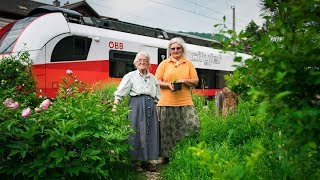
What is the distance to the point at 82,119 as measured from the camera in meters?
3.35

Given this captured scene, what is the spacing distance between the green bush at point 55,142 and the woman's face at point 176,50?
5.67 ft

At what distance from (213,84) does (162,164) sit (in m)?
11.0

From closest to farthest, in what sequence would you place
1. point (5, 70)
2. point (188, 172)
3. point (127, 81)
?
point (188, 172) → point (127, 81) → point (5, 70)

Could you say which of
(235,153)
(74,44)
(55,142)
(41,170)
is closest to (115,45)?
(74,44)

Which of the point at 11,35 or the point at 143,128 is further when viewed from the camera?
the point at 11,35

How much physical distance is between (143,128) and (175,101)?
643 millimetres

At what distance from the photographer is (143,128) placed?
4664 millimetres

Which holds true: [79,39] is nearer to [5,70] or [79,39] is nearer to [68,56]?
[68,56]

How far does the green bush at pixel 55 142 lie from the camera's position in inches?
122

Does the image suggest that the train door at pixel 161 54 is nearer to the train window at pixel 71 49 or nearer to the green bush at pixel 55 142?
the train window at pixel 71 49

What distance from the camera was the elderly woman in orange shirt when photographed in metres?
5.02

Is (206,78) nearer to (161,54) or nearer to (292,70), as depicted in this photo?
(161,54)

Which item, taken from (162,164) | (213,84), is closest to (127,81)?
(162,164)

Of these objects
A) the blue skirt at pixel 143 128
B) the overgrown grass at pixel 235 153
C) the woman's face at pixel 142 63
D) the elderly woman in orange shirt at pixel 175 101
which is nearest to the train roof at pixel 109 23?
the elderly woman in orange shirt at pixel 175 101
